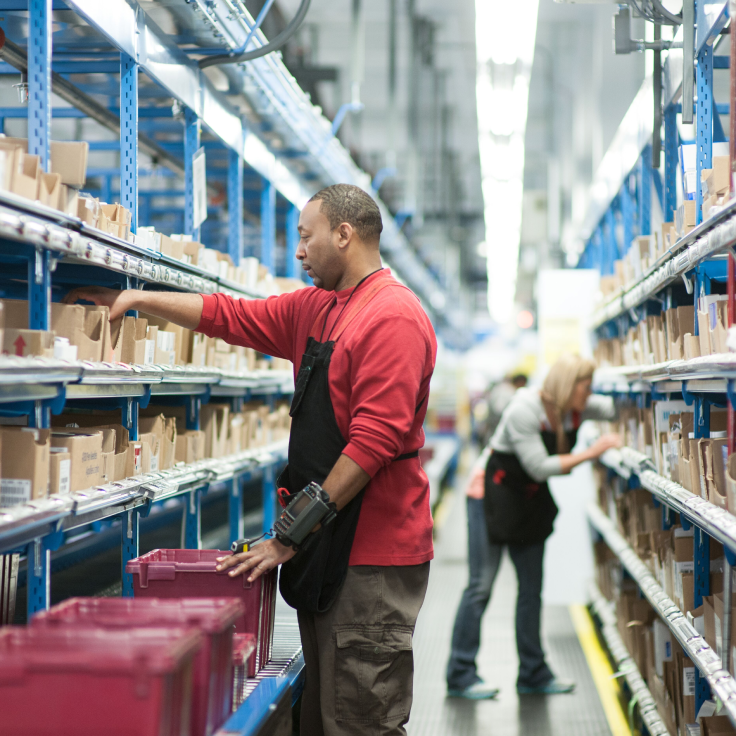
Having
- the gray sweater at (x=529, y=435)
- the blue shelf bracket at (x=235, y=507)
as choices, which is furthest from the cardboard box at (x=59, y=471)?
the gray sweater at (x=529, y=435)

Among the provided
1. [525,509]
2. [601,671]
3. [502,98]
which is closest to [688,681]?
[525,509]

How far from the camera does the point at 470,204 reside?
66.3ft

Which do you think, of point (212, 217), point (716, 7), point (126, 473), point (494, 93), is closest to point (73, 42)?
point (126, 473)

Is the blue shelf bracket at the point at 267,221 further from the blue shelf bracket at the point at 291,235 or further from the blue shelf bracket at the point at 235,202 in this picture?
the blue shelf bracket at the point at 291,235

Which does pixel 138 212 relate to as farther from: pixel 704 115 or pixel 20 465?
pixel 704 115

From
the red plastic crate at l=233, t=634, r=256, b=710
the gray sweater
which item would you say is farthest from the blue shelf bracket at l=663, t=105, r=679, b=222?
the red plastic crate at l=233, t=634, r=256, b=710

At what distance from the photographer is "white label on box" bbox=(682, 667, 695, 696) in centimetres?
330

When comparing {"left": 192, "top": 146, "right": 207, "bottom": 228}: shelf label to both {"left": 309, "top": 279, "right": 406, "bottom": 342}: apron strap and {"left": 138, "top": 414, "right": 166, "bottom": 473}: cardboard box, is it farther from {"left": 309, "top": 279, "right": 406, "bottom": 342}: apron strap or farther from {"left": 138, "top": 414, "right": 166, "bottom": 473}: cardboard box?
{"left": 309, "top": 279, "right": 406, "bottom": 342}: apron strap

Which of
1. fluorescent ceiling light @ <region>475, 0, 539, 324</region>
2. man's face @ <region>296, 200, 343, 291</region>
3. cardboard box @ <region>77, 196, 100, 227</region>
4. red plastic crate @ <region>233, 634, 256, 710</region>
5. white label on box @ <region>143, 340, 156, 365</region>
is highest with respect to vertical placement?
fluorescent ceiling light @ <region>475, 0, 539, 324</region>

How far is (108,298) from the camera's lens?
9.32 feet

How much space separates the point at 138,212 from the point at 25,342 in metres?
2.13

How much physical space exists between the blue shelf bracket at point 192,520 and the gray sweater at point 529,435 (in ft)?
5.50

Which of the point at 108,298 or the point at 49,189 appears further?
the point at 108,298

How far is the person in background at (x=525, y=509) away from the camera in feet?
14.8
